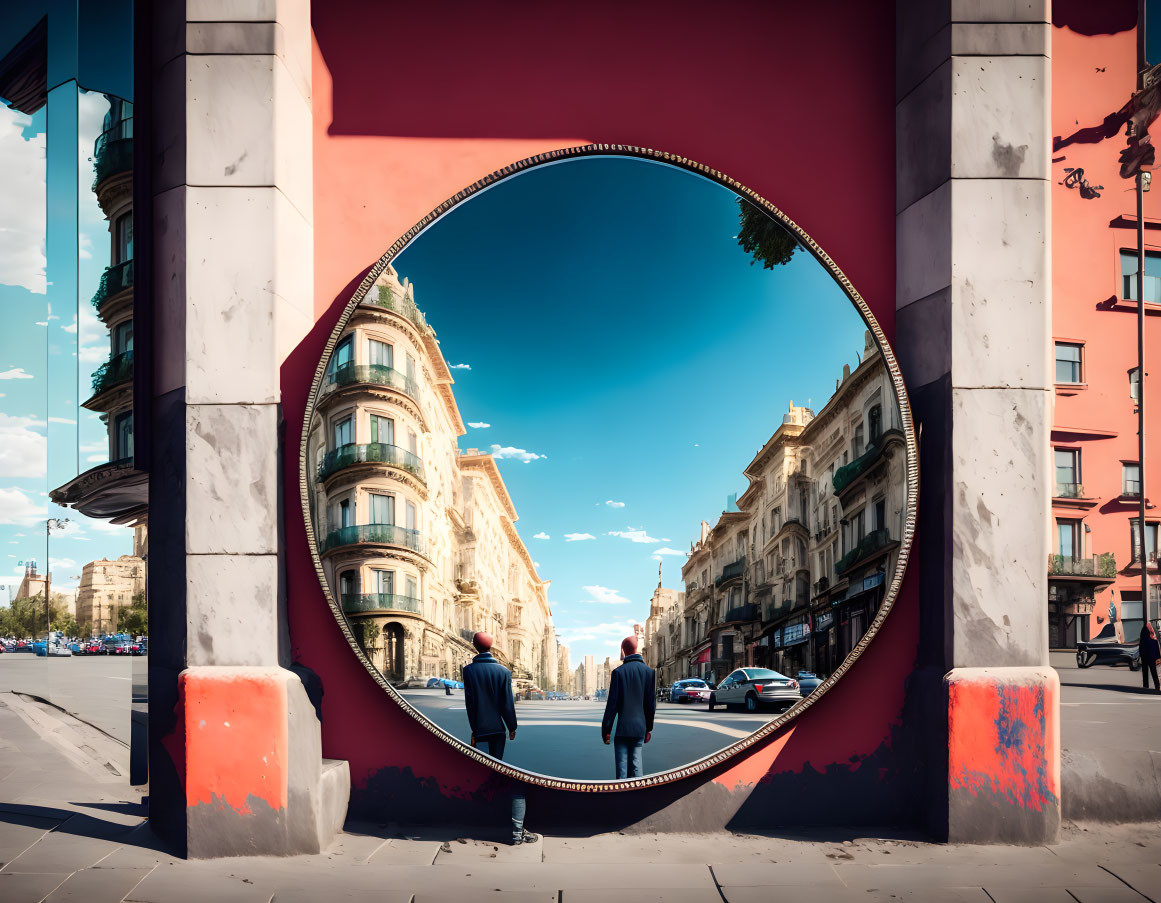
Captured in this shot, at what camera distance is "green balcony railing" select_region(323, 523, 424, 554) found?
5047 mm

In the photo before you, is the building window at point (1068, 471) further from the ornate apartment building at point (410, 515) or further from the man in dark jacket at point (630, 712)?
the ornate apartment building at point (410, 515)

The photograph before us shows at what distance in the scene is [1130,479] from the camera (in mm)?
5332

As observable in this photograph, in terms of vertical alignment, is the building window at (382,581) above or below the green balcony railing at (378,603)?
above

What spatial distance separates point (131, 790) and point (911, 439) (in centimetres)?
574

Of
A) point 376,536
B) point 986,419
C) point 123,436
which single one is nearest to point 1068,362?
point 986,419

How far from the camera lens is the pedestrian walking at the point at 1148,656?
5176 mm

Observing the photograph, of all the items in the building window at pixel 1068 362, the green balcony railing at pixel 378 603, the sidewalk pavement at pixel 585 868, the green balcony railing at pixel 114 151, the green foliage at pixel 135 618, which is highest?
the green balcony railing at pixel 114 151

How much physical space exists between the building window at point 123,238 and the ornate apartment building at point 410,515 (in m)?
1.56

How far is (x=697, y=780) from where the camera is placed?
5070 mm

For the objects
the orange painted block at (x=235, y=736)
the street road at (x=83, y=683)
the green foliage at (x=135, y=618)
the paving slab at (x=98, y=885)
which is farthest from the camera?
the street road at (x=83, y=683)

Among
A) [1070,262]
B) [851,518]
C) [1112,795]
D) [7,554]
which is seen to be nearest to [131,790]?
[7,554]

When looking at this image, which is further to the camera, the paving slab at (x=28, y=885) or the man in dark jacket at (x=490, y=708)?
the man in dark jacket at (x=490, y=708)

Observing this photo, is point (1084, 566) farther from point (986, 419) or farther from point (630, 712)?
point (630, 712)

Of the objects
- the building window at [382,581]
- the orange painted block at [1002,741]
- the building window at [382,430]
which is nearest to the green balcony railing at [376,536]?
the building window at [382,581]
